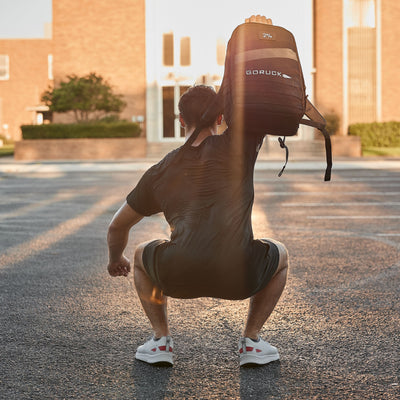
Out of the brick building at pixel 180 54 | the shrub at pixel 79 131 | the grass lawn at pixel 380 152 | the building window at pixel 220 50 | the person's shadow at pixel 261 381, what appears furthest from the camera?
the building window at pixel 220 50

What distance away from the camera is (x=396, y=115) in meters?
38.3

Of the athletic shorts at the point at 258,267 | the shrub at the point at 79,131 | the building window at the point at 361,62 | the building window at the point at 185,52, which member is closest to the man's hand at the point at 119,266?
the athletic shorts at the point at 258,267

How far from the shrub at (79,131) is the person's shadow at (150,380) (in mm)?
27655

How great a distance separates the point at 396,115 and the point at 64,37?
18.2m

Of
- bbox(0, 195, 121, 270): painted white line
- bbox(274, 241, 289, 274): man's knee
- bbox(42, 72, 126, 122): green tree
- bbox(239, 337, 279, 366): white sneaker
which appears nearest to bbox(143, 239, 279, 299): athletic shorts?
bbox(274, 241, 289, 274): man's knee

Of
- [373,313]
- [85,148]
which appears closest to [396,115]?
[85,148]

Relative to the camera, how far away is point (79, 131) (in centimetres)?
3098

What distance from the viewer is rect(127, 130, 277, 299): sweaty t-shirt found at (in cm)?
342

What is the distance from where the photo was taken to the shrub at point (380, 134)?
3444 cm

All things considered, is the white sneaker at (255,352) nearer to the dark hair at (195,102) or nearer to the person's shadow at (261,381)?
the person's shadow at (261,381)

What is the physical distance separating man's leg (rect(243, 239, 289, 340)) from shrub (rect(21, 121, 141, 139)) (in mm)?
27682

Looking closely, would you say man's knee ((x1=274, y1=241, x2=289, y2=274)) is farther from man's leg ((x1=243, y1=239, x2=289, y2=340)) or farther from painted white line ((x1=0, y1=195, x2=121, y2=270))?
painted white line ((x1=0, y1=195, x2=121, y2=270))

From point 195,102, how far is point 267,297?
3.51 ft

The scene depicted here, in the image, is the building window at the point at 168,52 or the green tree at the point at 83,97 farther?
the building window at the point at 168,52
